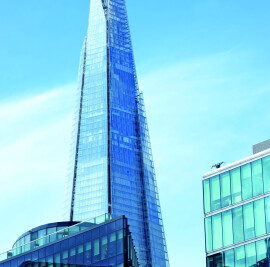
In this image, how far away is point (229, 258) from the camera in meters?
70.7

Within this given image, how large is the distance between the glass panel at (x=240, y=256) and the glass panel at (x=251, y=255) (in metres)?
0.53

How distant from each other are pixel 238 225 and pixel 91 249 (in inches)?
1018

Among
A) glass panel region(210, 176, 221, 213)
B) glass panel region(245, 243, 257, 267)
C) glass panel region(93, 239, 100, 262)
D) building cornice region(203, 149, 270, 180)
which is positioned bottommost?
glass panel region(245, 243, 257, 267)

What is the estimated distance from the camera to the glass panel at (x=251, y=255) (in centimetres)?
6844

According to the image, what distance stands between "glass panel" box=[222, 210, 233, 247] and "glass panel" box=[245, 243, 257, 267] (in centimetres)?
231

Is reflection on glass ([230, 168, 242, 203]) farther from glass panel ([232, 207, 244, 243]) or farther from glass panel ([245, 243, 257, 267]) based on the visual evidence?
glass panel ([245, 243, 257, 267])

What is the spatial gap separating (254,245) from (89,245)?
93.3 feet

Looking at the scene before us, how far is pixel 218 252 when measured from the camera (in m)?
71.9

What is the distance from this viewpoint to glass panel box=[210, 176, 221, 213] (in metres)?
74.0

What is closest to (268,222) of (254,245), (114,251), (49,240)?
(254,245)

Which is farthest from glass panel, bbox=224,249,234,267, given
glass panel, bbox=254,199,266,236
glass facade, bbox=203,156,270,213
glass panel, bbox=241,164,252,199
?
glass panel, bbox=241,164,252,199

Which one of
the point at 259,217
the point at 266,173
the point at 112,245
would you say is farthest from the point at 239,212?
the point at 112,245

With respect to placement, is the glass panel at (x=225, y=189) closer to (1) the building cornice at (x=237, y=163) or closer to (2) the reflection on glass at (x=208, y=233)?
(1) the building cornice at (x=237, y=163)

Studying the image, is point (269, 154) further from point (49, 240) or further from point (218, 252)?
point (49, 240)
